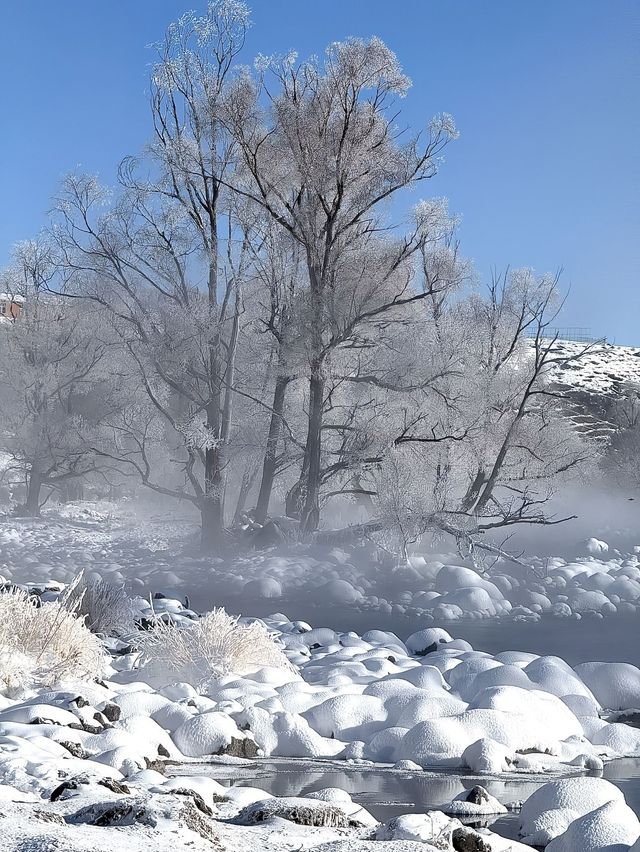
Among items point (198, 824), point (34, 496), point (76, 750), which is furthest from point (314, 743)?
point (34, 496)

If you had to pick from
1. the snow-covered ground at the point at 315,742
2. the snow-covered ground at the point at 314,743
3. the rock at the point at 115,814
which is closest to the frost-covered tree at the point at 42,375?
the snow-covered ground at the point at 315,742

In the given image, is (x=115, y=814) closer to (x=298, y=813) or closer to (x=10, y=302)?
(x=298, y=813)

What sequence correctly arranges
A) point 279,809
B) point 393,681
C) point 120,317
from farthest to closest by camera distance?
point 120,317, point 393,681, point 279,809

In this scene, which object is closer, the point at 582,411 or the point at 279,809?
the point at 279,809

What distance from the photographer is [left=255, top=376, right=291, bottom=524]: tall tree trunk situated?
58.1 feet

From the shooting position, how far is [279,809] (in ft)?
10.9

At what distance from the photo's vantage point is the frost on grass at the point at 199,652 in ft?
21.4

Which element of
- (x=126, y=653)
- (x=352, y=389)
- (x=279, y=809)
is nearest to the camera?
(x=279, y=809)

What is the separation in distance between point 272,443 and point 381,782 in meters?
13.5

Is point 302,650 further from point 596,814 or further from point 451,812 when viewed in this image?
point 596,814

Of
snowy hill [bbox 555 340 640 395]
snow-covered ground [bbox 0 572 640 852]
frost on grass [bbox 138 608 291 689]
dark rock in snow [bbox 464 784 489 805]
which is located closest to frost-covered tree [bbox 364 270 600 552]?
snow-covered ground [bbox 0 572 640 852]

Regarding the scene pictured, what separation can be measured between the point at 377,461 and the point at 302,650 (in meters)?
8.60

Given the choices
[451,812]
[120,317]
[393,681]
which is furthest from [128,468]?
[451,812]

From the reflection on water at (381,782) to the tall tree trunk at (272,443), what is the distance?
41.1 feet
